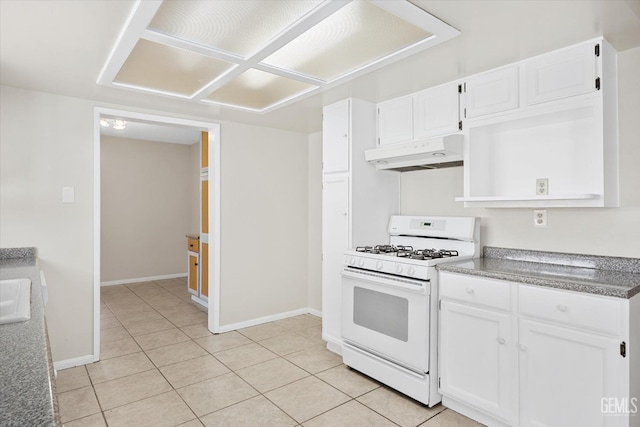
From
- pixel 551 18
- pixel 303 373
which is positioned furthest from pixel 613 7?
pixel 303 373

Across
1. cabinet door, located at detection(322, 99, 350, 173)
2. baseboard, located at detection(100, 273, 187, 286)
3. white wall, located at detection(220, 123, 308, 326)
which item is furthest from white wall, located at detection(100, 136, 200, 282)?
cabinet door, located at detection(322, 99, 350, 173)

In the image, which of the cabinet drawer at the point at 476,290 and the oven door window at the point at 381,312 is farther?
the oven door window at the point at 381,312

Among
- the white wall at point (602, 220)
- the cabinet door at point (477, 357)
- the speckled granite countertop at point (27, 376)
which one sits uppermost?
the white wall at point (602, 220)

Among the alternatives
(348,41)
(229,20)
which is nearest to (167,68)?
(229,20)

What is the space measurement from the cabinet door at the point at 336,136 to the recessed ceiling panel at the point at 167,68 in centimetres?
107

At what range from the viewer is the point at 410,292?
2467 mm

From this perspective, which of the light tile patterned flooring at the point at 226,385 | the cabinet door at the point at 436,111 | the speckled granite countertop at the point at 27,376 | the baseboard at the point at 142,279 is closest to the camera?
the speckled granite countertop at the point at 27,376

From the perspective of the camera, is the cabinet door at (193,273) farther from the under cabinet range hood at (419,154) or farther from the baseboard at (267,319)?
the under cabinet range hood at (419,154)

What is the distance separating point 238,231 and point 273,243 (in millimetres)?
453

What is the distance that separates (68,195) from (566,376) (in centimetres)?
357

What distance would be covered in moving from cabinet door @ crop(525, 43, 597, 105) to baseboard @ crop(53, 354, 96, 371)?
3763 millimetres

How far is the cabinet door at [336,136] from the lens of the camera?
3.17 metres

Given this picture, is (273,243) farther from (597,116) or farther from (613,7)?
(613,7)

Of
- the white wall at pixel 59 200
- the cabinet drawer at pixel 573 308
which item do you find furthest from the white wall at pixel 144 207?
the cabinet drawer at pixel 573 308
